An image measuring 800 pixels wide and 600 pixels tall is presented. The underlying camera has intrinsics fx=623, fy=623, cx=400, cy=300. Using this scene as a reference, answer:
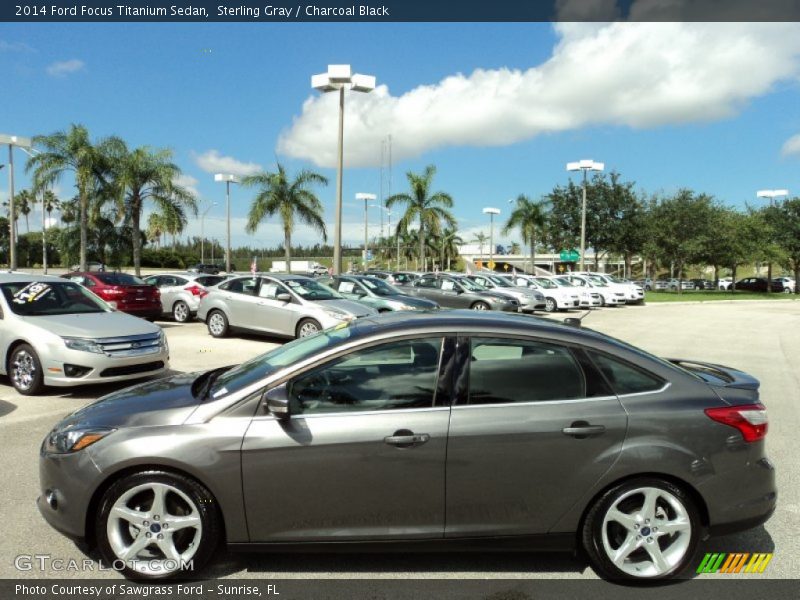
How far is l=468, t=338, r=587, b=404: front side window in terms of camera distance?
3.39 meters

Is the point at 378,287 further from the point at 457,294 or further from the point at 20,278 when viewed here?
the point at 20,278

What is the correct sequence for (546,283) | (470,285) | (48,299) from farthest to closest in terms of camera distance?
(546,283) → (470,285) → (48,299)

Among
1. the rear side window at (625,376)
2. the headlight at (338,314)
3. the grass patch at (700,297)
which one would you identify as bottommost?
the grass patch at (700,297)

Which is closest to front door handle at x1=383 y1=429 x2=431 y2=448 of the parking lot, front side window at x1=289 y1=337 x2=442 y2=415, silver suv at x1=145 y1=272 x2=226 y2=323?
front side window at x1=289 y1=337 x2=442 y2=415

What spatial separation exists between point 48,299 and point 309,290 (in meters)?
5.84

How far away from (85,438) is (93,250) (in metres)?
40.3

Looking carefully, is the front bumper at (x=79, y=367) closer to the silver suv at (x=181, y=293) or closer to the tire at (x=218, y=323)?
the tire at (x=218, y=323)

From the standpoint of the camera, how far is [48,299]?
8.41 metres

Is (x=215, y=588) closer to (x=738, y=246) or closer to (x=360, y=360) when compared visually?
(x=360, y=360)

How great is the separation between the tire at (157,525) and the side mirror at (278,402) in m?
0.55

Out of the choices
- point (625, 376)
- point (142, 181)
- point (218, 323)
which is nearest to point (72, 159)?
point (142, 181)

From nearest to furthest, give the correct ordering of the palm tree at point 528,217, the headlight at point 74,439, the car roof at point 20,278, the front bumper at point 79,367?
1. the headlight at point 74,439
2. the front bumper at point 79,367
3. the car roof at point 20,278
4. the palm tree at point 528,217

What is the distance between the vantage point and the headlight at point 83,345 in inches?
293

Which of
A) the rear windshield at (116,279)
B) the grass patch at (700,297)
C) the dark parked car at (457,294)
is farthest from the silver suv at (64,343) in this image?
the grass patch at (700,297)
